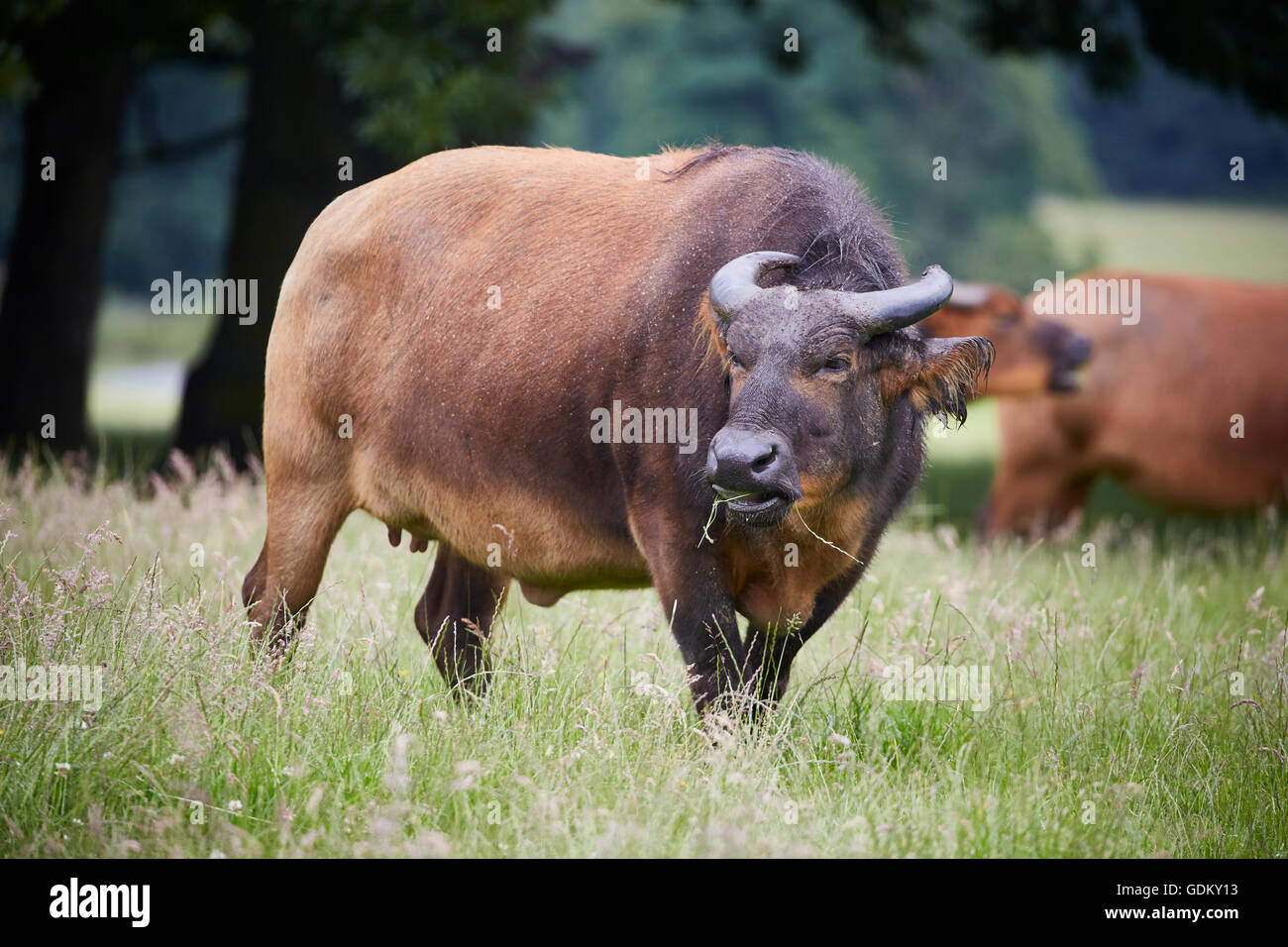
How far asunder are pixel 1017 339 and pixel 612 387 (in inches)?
270

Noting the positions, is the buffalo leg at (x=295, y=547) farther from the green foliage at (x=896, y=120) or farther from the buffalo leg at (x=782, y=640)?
the green foliage at (x=896, y=120)

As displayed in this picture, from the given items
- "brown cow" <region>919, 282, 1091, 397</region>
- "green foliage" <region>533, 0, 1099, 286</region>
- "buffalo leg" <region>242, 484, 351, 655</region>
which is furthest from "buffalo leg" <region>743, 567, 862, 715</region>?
"green foliage" <region>533, 0, 1099, 286</region>

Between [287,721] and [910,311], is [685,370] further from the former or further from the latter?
[287,721]

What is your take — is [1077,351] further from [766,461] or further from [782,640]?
[766,461]

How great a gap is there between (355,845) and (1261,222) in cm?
3742

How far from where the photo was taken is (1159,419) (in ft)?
36.6

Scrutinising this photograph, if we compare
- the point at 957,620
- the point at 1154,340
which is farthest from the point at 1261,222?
the point at 957,620

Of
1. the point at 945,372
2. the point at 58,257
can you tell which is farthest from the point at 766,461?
the point at 58,257

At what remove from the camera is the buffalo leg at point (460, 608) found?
619 cm

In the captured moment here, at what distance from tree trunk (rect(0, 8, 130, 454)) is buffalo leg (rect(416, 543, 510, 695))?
7.89 metres

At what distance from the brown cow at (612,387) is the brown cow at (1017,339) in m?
5.64

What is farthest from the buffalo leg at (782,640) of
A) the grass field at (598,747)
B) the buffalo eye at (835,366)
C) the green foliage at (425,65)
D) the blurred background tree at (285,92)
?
the green foliage at (425,65)

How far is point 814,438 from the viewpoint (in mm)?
4535

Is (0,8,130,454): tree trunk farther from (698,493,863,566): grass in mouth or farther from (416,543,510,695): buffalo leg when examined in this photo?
(698,493,863,566): grass in mouth
